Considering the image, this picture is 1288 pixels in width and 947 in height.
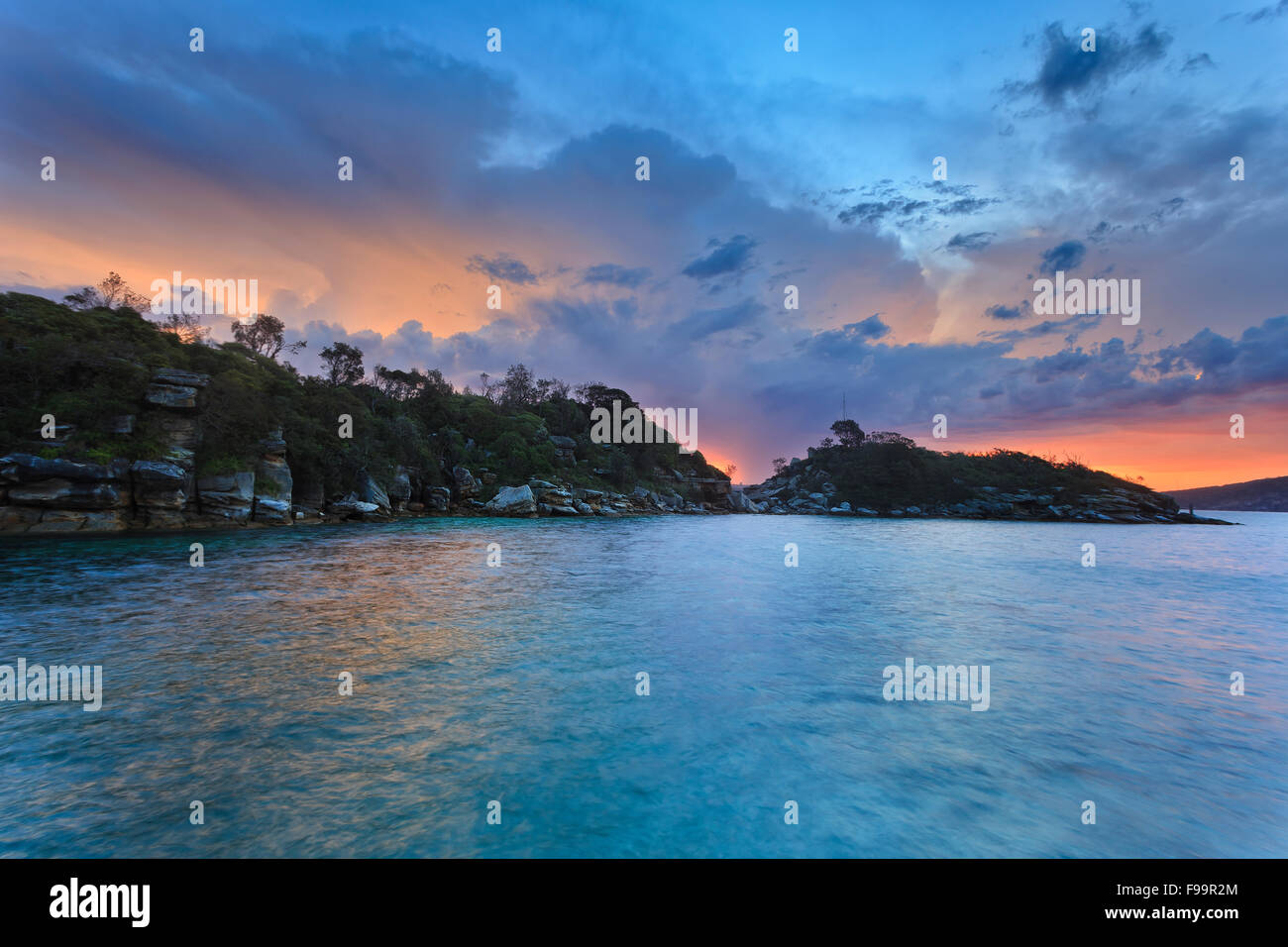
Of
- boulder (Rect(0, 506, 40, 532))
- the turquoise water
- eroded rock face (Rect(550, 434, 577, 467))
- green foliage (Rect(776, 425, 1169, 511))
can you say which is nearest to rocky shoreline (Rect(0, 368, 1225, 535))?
boulder (Rect(0, 506, 40, 532))

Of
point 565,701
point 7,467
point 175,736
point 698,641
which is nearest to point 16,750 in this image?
point 175,736

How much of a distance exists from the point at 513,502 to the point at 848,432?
95456 mm

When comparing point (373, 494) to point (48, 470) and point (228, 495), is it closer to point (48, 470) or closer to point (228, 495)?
point (228, 495)

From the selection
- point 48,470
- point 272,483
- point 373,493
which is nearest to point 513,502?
point 373,493

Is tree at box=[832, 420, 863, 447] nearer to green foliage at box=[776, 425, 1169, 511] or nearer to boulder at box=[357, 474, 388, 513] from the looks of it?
green foliage at box=[776, 425, 1169, 511]

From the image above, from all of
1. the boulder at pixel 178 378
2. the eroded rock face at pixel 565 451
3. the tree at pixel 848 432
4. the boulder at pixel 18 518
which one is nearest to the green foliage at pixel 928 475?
the tree at pixel 848 432

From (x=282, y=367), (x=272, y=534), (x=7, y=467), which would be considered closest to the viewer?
(x=7, y=467)

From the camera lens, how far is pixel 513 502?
5316cm

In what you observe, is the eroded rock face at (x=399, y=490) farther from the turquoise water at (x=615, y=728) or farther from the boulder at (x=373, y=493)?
the turquoise water at (x=615, y=728)

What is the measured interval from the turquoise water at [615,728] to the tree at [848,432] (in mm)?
109309

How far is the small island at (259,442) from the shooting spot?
25.5m
